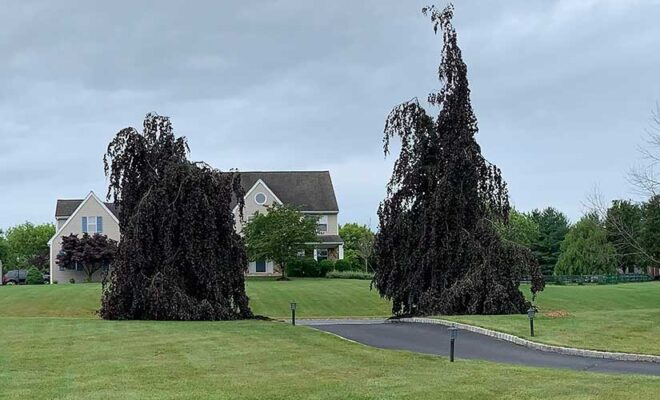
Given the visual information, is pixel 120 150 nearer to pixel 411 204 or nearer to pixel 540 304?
pixel 411 204

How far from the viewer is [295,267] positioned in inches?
2028

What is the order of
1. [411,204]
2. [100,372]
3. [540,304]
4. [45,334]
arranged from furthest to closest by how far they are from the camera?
[540,304] → [411,204] → [45,334] → [100,372]

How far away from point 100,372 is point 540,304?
2918cm

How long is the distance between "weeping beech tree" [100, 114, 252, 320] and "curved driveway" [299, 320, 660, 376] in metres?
4.85

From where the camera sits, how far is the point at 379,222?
29328 mm

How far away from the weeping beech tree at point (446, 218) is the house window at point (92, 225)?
31552 mm

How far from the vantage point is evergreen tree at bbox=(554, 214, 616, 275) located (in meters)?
65.4

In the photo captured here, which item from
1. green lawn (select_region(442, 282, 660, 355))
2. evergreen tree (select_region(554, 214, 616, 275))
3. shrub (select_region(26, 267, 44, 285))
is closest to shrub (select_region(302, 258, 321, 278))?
shrub (select_region(26, 267, 44, 285))

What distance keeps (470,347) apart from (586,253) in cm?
5335

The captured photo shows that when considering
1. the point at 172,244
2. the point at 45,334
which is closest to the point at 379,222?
the point at 172,244

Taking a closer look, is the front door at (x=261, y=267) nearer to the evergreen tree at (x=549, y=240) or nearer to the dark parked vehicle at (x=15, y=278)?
the dark parked vehicle at (x=15, y=278)

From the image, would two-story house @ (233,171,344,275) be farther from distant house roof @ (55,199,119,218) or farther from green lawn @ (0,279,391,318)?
green lawn @ (0,279,391,318)

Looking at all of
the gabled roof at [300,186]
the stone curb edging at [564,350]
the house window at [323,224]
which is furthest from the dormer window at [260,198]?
the stone curb edging at [564,350]

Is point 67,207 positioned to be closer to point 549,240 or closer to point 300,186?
point 300,186
